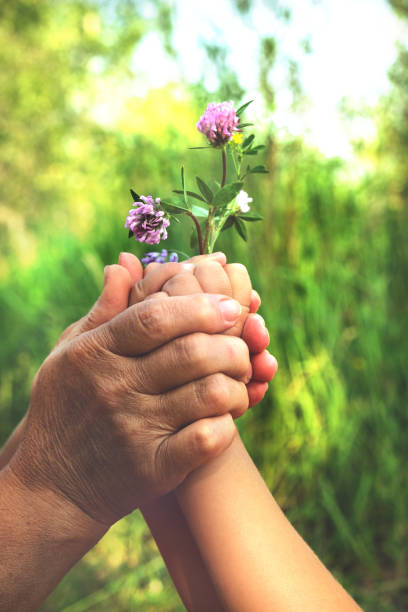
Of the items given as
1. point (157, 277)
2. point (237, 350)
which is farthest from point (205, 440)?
point (157, 277)

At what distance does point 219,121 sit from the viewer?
2.39 ft

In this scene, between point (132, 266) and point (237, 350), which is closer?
point (237, 350)

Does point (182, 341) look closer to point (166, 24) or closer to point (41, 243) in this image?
point (166, 24)

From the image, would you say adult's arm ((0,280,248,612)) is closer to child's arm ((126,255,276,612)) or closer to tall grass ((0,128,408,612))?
child's arm ((126,255,276,612))

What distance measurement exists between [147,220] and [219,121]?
16cm

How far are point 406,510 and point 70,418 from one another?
131cm

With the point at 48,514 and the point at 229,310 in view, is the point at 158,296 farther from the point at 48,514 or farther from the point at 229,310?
the point at 48,514

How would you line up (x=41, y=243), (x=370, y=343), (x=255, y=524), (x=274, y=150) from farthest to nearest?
1. (x=41, y=243)
2. (x=370, y=343)
3. (x=274, y=150)
4. (x=255, y=524)

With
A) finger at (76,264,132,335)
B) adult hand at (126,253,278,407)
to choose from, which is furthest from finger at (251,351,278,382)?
finger at (76,264,132,335)

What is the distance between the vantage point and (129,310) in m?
0.74

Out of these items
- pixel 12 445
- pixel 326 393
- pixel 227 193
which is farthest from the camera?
pixel 326 393

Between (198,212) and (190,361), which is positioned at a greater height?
(198,212)

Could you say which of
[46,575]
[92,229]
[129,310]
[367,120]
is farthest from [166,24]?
[92,229]

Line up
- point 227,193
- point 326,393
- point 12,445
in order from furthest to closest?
1. point 326,393
2. point 12,445
3. point 227,193
